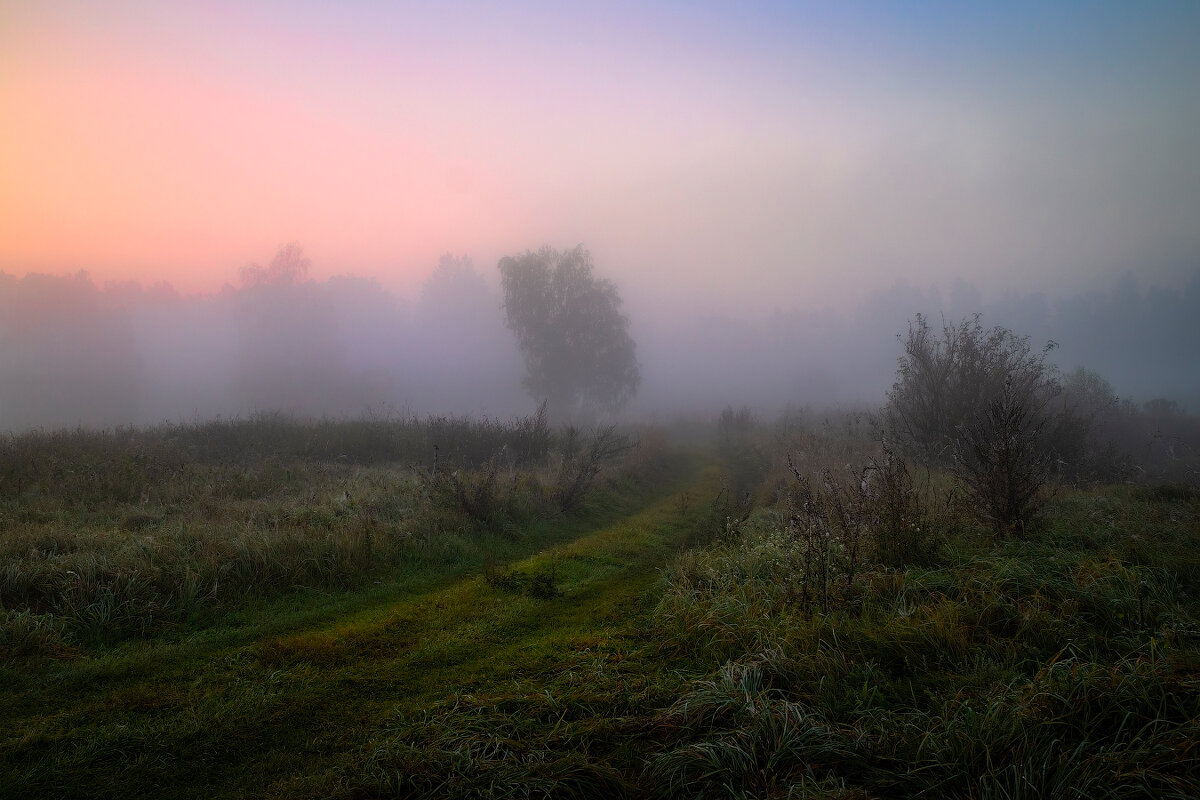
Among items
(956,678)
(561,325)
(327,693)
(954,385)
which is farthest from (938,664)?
(561,325)

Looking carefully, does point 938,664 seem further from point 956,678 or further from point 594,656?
point 594,656

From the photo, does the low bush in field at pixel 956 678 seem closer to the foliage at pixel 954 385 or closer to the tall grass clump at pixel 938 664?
the tall grass clump at pixel 938 664

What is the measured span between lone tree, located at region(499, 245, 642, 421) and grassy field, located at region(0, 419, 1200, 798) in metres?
28.6

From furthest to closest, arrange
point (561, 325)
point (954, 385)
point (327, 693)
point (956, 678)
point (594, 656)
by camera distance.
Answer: point (561, 325) → point (954, 385) → point (594, 656) → point (327, 693) → point (956, 678)

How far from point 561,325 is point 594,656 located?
3356 centimetres

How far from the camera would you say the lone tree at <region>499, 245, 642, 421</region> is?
37.2 metres

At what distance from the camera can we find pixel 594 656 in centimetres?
472

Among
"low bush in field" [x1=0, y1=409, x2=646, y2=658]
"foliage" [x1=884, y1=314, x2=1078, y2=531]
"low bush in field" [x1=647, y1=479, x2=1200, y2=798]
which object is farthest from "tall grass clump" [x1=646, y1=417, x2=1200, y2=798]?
"foliage" [x1=884, y1=314, x2=1078, y2=531]

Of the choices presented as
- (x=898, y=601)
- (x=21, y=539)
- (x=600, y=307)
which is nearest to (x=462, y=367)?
(x=600, y=307)

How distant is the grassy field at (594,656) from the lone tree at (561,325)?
93.9 feet

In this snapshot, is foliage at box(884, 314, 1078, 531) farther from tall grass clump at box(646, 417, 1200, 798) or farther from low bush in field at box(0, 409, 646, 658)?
low bush in field at box(0, 409, 646, 658)

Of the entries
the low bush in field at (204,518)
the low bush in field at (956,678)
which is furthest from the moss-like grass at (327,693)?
the low bush in field at (956,678)

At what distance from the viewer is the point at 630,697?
3822 mm

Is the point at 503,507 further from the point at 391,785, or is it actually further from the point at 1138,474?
the point at 1138,474
